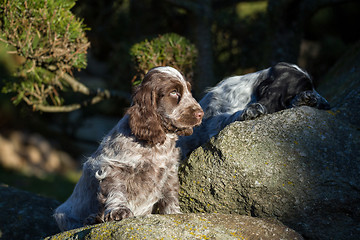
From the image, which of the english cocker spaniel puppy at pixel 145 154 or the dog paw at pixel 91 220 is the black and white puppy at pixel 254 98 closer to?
the english cocker spaniel puppy at pixel 145 154

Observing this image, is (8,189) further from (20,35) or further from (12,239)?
(20,35)

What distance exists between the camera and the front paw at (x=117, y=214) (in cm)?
294

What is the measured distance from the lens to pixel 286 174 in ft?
10.3

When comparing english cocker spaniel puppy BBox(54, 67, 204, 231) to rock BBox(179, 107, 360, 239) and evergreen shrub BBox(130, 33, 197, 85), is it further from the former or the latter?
evergreen shrub BBox(130, 33, 197, 85)

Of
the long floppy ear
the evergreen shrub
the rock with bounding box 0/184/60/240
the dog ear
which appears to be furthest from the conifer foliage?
the dog ear

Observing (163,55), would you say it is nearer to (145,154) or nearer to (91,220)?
(145,154)

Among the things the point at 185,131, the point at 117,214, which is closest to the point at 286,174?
the point at 185,131

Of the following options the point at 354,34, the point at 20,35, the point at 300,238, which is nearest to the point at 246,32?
the point at 354,34

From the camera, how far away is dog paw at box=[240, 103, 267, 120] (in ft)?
11.8

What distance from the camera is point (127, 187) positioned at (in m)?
3.26

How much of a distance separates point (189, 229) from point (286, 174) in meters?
0.91

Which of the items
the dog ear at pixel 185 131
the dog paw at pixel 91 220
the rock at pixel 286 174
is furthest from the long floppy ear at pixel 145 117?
→ the dog paw at pixel 91 220

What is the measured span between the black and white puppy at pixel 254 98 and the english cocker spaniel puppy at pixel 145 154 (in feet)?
1.46

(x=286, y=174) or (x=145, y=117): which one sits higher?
(x=145, y=117)
